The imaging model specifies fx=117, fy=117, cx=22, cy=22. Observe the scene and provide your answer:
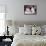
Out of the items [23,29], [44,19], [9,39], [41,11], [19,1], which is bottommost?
[9,39]

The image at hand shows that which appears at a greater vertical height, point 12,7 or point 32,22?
point 12,7

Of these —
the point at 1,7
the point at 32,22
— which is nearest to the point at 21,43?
the point at 32,22

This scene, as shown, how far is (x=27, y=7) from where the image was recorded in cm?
482

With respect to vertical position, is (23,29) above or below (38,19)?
below

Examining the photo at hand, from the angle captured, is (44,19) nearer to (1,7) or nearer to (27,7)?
(27,7)

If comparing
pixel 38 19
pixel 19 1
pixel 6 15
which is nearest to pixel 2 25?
pixel 6 15

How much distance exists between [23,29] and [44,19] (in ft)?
3.26

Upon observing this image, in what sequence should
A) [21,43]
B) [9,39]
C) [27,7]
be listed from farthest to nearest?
1. [27,7]
2. [9,39]
3. [21,43]

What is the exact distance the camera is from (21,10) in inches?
191

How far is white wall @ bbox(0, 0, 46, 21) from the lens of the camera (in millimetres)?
4820

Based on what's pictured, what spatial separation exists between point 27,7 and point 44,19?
0.85 metres

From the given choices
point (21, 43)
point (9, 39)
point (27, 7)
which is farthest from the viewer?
point (27, 7)

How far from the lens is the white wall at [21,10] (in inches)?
190

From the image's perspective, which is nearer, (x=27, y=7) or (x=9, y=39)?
(x=9, y=39)
